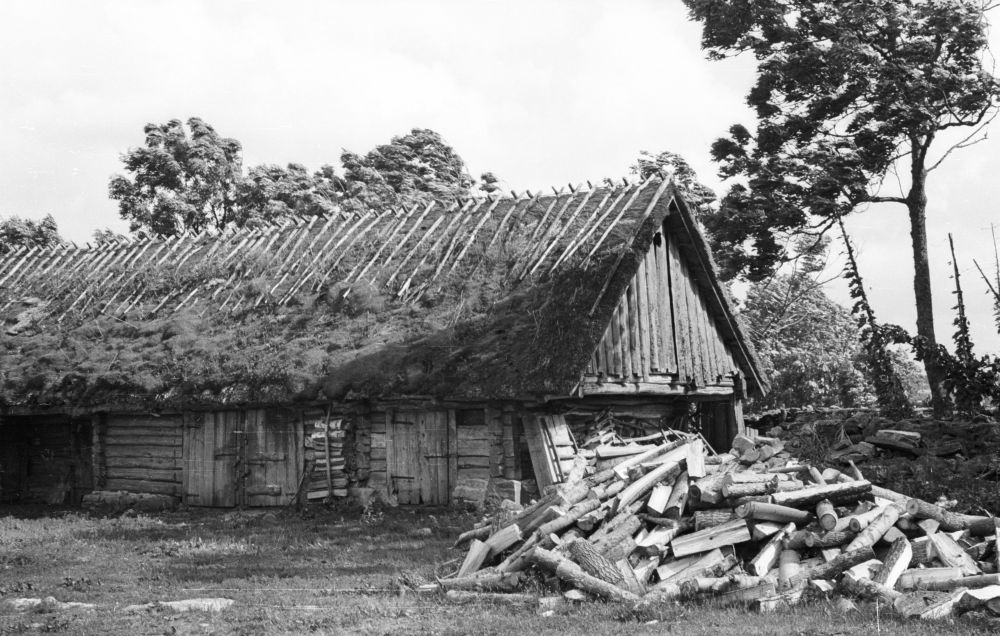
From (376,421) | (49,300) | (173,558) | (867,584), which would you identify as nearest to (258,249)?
(49,300)

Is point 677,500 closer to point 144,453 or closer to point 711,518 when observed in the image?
point 711,518

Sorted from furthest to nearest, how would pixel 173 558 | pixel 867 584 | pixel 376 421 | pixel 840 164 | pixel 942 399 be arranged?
pixel 840 164 < pixel 942 399 < pixel 376 421 < pixel 173 558 < pixel 867 584

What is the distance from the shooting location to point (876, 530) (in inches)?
444

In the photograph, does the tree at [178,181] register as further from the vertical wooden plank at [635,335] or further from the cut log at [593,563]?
the cut log at [593,563]

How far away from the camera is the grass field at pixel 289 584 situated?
972 centimetres

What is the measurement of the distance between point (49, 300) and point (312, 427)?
11.7 m

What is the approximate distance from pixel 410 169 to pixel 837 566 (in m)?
34.7

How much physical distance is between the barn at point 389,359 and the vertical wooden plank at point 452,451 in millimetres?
42

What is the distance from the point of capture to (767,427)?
91.5 ft

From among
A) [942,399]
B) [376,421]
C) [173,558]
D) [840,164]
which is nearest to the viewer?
[173,558]

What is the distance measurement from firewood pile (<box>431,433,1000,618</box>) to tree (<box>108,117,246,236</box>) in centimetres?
3194

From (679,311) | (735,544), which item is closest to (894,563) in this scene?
(735,544)

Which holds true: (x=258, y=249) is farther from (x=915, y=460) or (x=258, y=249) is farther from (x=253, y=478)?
(x=915, y=460)

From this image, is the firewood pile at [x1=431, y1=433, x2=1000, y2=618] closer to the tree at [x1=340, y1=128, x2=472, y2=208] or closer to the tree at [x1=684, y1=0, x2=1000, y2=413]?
the tree at [x1=684, y1=0, x2=1000, y2=413]
